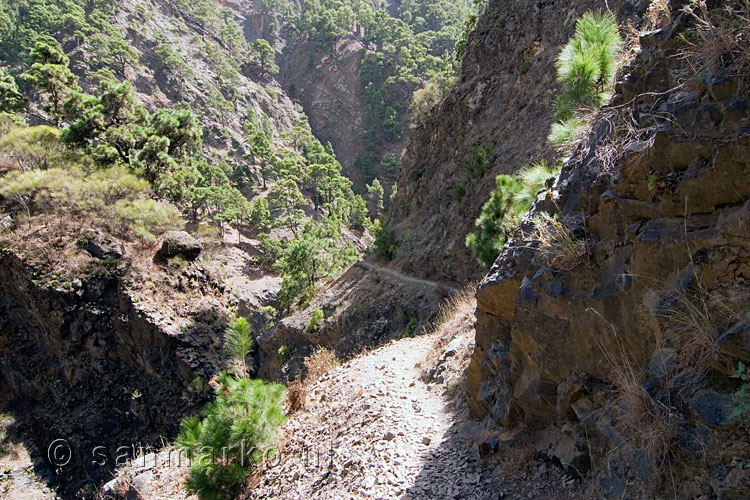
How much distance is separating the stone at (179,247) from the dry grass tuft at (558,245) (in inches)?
721

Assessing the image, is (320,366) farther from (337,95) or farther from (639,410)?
(337,95)

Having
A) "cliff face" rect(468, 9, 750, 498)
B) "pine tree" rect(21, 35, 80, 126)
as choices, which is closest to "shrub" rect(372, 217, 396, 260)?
"pine tree" rect(21, 35, 80, 126)

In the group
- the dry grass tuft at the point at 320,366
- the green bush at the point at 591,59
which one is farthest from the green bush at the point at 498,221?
the dry grass tuft at the point at 320,366

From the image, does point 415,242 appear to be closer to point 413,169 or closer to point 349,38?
point 413,169

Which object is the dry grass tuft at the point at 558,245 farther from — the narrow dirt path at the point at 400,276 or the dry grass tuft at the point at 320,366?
the narrow dirt path at the point at 400,276

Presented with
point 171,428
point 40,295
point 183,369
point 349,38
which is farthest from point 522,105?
point 349,38

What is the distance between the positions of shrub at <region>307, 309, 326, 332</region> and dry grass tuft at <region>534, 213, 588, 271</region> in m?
19.4

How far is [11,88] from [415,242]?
21.4 metres

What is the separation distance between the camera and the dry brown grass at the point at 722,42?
2.97 metres

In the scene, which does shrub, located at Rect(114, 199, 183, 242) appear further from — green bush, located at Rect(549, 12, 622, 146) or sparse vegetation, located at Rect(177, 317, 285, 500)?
green bush, located at Rect(549, 12, 622, 146)

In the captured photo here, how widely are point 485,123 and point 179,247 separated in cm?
1644

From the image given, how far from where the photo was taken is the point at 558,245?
412 cm

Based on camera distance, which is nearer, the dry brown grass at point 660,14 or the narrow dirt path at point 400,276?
the dry brown grass at point 660,14

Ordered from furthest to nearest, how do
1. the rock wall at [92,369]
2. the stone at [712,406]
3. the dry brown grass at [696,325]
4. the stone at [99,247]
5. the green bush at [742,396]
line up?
the stone at [99,247] → the rock wall at [92,369] → the dry brown grass at [696,325] → the stone at [712,406] → the green bush at [742,396]
